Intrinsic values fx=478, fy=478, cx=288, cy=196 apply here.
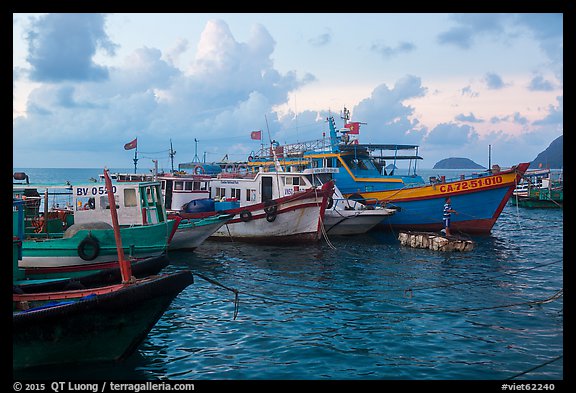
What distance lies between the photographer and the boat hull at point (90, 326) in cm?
818

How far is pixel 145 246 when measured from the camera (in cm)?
1669

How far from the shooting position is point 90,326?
27.8 feet

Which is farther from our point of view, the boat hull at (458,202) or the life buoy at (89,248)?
the boat hull at (458,202)

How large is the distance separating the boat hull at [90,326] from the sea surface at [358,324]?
0.25 m

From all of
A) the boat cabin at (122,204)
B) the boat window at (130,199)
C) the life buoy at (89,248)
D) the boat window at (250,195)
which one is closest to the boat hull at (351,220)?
the boat window at (250,195)

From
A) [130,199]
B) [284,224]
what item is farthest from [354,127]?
[130,199]

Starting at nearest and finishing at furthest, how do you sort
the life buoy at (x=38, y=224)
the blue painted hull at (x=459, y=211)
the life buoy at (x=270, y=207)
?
1. the life buoy at (x=38, y=224)
2. the life buoy at (x=270, y=207)
3. the blue painted hull at (x=459, y=211)

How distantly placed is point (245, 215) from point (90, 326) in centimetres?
1510

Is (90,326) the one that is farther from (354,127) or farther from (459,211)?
(354,127)

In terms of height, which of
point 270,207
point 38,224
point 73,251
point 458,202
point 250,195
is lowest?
point 73,251

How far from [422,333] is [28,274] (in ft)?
35.3

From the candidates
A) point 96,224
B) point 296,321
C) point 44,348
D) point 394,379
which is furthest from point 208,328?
point 96,224

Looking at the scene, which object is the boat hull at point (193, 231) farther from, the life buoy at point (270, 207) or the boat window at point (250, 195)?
the boat window at point (250, 195)
